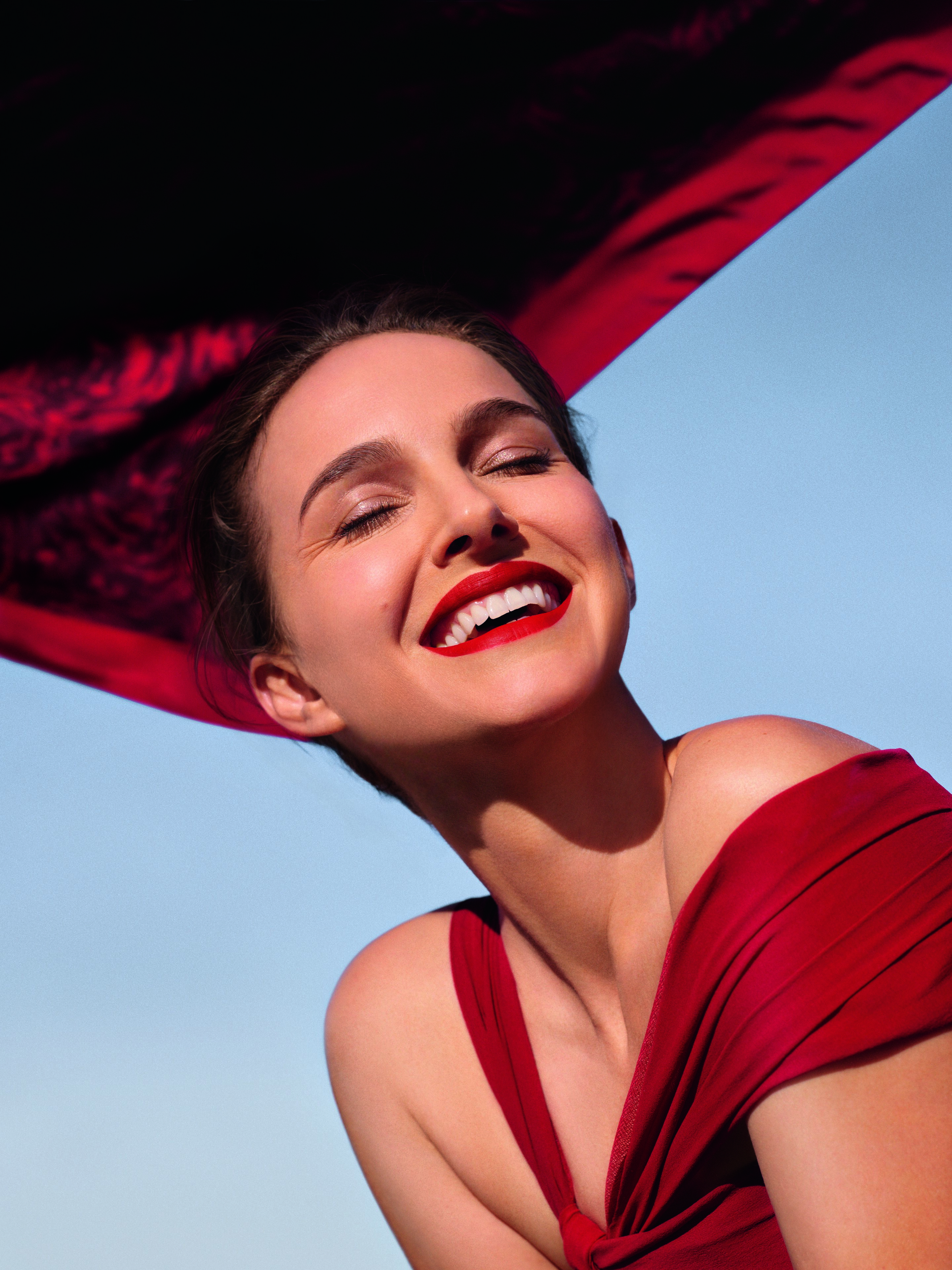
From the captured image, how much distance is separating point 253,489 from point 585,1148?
121cm

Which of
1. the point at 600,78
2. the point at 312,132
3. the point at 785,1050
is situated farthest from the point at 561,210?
the point at 785,1050

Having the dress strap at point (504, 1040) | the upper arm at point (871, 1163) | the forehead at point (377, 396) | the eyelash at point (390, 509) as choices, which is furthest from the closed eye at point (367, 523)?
the upper arm at point (871, 1163)

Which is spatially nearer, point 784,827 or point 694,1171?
point 784,827

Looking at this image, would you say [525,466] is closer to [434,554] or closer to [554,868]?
[434,554]

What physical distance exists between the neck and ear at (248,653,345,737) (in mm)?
235

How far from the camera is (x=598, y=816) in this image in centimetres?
158

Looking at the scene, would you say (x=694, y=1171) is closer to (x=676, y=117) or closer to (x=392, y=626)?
(x=392, y=626)

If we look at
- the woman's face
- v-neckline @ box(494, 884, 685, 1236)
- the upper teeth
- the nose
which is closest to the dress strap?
v-neckline @ box(494, 884, 685, 1236)

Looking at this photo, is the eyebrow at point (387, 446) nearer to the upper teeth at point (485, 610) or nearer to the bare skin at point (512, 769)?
the bare skin at point (512, 769)

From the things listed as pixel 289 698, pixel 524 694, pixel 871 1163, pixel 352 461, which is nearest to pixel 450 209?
pixel 352 461

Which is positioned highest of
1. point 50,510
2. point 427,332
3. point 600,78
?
point 600,78

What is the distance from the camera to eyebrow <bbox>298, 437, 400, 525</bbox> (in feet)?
5.24

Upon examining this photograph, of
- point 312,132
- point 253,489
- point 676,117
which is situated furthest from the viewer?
point 676,117

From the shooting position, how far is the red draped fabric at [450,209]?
244 centimetres
